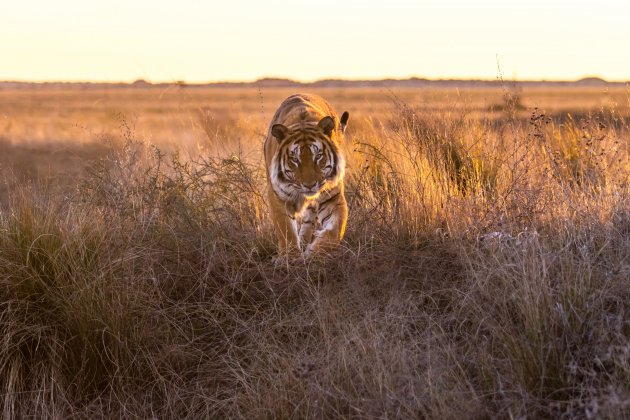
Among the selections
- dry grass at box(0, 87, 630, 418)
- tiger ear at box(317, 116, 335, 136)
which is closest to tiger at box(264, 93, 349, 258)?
tiger ear at box(317, 116, 335, 136)

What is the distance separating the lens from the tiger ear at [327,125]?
654 centimetres

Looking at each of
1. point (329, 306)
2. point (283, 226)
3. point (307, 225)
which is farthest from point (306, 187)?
point (329, 306)

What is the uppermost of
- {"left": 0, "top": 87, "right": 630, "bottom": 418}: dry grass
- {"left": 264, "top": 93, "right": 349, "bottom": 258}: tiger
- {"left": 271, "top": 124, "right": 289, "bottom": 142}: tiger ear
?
{"left": 271, "top": 124, "right": 289, "bottom": 142}: tiger ear

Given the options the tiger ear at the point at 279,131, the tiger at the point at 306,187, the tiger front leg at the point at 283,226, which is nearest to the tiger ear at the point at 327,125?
the tiger at the point at 306,187

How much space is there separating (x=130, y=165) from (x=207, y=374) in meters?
3.22

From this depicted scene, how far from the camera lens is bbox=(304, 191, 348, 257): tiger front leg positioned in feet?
20.2

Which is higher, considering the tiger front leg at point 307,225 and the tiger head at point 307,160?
the tiger head at point 307,160

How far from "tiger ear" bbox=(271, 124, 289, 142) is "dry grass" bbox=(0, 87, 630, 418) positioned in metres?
0.73

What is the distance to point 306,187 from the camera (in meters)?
6.44

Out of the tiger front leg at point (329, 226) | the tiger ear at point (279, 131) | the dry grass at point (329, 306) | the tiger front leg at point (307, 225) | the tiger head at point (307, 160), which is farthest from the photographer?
the tiger front leg at point (307, 225)

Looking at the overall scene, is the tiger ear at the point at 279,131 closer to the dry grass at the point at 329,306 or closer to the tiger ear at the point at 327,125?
the tiger ear at the point at 327,125

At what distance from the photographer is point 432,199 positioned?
6.72 meters

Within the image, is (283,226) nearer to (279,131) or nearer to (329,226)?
(329,226)

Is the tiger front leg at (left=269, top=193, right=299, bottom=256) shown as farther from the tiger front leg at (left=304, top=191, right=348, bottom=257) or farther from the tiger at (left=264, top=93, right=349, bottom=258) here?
the tiger front leg at (left=304, top=191, right=348, bottom=257)
